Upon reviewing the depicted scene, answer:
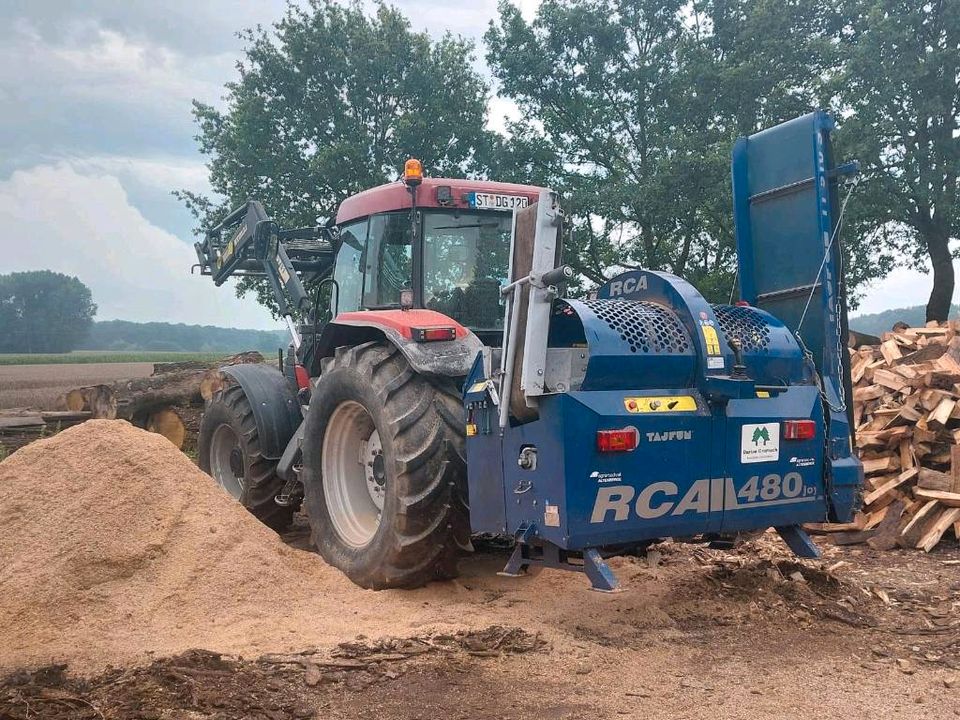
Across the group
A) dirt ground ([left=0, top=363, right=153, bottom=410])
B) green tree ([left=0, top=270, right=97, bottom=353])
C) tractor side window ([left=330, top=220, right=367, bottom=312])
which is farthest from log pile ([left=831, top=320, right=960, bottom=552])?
green tree ([left=0, top=270, right=97, bottom=353])

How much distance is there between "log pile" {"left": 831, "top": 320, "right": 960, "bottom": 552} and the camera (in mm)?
7180

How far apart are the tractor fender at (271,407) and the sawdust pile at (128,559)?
107cm

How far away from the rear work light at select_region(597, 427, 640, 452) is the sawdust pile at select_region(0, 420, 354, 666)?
1834 mm

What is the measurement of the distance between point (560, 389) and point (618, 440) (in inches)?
14.4

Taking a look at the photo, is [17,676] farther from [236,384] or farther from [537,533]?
[236,384]

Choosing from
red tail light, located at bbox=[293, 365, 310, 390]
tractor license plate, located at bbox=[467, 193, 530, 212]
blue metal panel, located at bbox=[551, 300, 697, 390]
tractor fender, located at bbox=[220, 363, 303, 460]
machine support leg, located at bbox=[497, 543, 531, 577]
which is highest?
tractor license plate, located at bbox=[467, 193, 530, 212]

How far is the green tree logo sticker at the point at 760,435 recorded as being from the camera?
449cm

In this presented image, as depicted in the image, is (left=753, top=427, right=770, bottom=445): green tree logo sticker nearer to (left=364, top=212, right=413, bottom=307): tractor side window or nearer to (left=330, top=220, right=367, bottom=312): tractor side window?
(left=364, top=212, right=413, bottom=307): tractor side window

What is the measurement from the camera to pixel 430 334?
198 inches

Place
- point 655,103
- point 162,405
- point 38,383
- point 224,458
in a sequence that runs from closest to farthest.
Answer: point 224,458, point 162,405, point 655,103, point 38,383

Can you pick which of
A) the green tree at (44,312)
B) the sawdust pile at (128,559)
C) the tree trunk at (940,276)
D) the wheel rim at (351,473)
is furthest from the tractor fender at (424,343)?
the green tree at (44,312)

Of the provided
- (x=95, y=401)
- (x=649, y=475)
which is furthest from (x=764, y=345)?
(x=95, y=401)

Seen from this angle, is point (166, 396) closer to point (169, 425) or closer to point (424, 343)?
point (169, 425)

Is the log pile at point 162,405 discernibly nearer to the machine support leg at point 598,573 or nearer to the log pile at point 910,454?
the log pile at point 910,454
